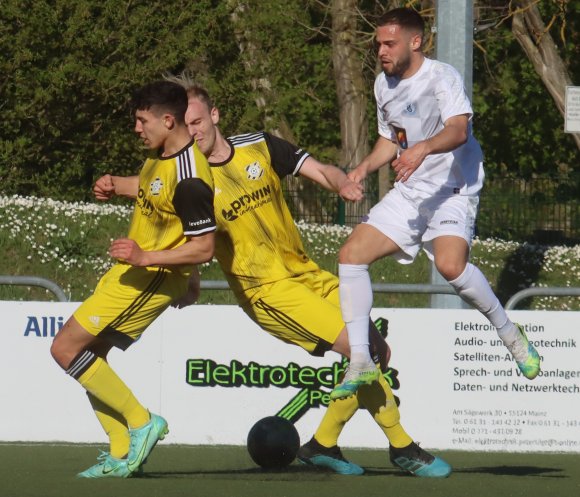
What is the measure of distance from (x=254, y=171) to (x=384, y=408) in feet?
5.08

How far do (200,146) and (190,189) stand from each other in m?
0.77

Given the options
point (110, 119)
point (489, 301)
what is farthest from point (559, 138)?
point (489, 301)

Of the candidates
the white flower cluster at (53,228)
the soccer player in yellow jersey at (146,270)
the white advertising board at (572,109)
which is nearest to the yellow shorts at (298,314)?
the soccer player in yellow jersey at (146,270)

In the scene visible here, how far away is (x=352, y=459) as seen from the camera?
32.0 feet

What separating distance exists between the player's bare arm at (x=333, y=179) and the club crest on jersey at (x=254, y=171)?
307 mm

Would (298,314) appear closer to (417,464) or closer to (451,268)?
(451,268)

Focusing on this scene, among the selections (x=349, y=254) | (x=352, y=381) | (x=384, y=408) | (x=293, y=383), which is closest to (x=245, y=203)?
(x=349, y=254)

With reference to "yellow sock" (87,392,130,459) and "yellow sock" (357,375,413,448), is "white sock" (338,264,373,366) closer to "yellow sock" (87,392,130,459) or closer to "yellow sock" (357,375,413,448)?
"yellow sock" (357,375,413,448)

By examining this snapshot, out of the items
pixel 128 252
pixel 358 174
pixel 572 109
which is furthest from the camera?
pixel 572 109

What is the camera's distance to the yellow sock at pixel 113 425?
25.7 feet

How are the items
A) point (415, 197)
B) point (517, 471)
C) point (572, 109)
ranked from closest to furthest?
Answer: point (415, 197)
point (517, 471)
point (572, 109)

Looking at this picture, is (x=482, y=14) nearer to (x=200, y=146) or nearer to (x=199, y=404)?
(x=199, y=404)

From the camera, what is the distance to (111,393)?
770cm

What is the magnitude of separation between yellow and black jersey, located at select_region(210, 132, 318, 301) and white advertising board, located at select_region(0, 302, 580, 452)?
2608mm
